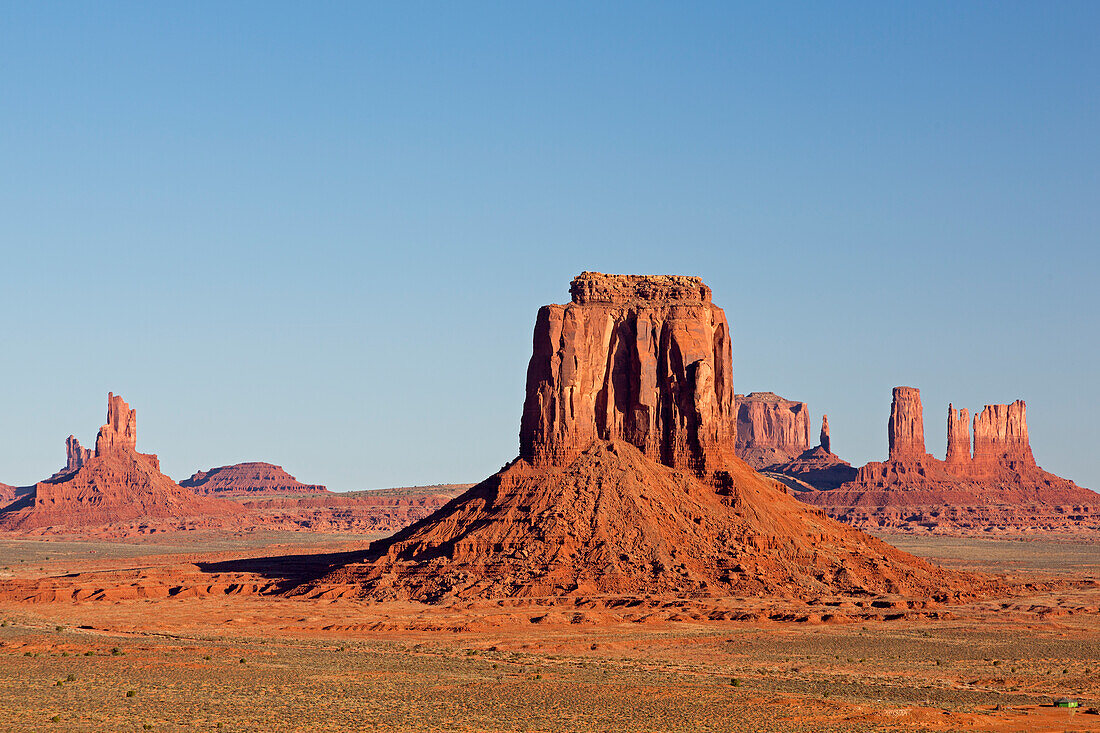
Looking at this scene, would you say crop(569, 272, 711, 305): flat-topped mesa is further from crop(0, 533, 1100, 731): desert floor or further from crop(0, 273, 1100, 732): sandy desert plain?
crop(0, 533, 1100, 731): desert floor

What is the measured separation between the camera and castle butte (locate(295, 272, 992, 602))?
281ft

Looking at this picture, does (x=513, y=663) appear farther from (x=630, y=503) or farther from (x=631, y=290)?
(x=631, y=290)

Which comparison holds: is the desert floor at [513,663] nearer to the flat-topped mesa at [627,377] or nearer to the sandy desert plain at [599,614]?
the sandy desert plain at [599,614]

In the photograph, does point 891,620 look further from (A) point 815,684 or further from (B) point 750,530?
(A) point 815,684

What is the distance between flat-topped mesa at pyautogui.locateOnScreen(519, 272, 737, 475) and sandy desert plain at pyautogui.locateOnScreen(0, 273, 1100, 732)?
0.50 feet

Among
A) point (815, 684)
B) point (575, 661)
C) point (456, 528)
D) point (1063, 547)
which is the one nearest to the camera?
point (815, 684)

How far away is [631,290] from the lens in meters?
95.4

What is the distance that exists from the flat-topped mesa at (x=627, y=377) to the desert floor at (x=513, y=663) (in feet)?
47.7

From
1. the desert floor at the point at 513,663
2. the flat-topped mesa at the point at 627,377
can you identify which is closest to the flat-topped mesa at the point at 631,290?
the flat-topped mesa at the point at 627,377

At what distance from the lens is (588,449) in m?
93.2

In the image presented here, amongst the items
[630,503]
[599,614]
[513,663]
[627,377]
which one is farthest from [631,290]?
[513,663]

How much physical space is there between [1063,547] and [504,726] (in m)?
148

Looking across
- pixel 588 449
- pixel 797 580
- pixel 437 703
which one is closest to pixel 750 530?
pixel 797 580

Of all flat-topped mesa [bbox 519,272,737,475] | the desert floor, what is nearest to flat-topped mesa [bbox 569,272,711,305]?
flat-topped mesa [bbox 519,272,737,475]
